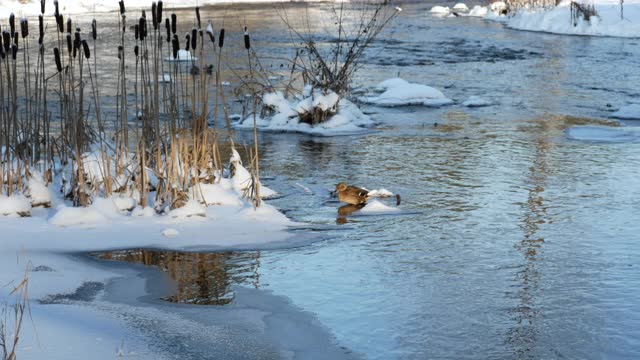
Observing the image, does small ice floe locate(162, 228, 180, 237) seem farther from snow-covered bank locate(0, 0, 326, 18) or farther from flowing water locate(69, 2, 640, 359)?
snow-covered bank locate(0, 0, 326, 18)

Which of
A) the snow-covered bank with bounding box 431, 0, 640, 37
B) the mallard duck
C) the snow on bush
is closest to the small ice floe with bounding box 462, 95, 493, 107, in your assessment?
the snow on bush

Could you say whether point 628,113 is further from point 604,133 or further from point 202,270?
point 202,270

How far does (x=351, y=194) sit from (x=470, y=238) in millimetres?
1239

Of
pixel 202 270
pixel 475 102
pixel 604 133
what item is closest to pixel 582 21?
pixel 475 102

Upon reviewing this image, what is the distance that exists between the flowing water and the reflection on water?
29mm

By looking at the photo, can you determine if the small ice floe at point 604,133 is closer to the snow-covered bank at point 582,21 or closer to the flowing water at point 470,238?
the flowing water at point 470,238

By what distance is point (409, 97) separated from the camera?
45.0 ft

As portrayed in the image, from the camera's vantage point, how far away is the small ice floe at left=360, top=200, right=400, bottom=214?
734 centimetres

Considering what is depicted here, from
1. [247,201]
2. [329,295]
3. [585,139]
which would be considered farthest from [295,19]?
[329,295]

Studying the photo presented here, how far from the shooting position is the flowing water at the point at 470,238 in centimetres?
475

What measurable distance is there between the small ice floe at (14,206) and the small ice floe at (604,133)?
20.0 ft

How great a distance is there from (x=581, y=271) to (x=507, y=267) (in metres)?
0.42

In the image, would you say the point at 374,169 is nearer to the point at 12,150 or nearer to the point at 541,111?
the point at 12,150

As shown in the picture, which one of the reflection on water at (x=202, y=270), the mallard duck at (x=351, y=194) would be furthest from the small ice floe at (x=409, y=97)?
the reflection on water at (x=202, y=270)
